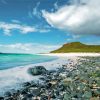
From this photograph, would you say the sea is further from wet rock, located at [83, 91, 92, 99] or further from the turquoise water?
wet rock, located at [83, 91, 92, 99]

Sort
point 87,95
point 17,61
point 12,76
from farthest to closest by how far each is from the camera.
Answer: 1. point 17,61
2. point 12,76
3. point 87,95

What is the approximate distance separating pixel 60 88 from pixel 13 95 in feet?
9.36

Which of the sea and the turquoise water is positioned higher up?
A: the turquoise water

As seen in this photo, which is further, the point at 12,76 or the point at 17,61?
the point at 17,61

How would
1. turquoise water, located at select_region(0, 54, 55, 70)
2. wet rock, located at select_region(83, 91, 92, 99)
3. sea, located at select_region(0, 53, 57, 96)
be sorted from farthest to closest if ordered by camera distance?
turquoise water, located at select_region(0, 54, 55, 70) → sea, located at select_region(0, 53, 57, 96) → wet rock, located at select_region(83, 91, 92, 99)

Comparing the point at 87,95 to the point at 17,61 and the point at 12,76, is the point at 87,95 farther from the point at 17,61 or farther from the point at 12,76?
the point at 17,61

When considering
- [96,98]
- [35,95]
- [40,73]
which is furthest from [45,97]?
[40,73]

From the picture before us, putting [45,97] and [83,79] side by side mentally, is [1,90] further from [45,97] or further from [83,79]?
[83,79]


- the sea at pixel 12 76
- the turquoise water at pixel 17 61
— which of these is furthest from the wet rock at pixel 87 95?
the turquoise water at pixel 17 61

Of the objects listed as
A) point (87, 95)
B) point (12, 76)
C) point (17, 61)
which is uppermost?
point (17, 61)

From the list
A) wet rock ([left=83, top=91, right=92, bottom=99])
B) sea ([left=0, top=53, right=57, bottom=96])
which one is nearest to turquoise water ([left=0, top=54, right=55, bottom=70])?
sea ([left=0, top=53, right=57, bottom=96])

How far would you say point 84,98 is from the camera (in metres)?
10.8

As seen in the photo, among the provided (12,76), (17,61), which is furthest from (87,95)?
(17,61)

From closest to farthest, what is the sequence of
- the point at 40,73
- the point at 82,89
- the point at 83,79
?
the point at 82,89, the point at 83,79, the point at 40,73
